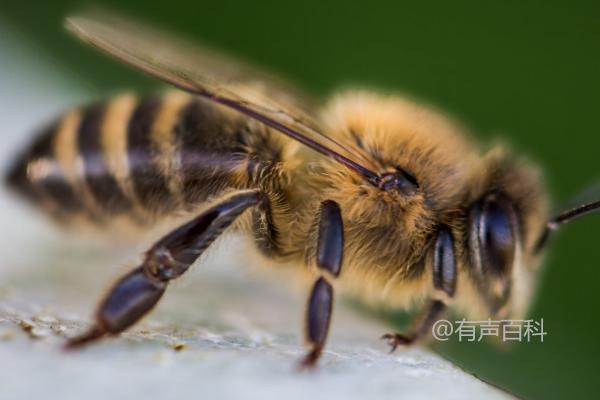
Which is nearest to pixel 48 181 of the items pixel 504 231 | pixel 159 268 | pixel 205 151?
pixel 205 151

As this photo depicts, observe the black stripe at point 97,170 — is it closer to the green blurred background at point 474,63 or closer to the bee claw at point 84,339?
the bee claw at point 84,339

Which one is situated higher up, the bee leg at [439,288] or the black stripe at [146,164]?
the black stripe at [146,164]

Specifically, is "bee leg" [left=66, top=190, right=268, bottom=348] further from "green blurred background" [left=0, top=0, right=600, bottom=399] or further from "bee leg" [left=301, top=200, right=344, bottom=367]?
"green blurred background" [left=0, top=0, right=600, bottom=399]

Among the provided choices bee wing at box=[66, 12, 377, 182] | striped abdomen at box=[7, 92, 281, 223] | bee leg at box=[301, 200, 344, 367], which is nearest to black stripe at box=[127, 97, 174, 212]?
striped abdomen at box=[7, 92, 281, 223]

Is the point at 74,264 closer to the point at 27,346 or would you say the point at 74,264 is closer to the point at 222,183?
the point at 222,183

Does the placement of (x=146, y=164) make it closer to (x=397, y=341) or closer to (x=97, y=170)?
(x=97, y=170)

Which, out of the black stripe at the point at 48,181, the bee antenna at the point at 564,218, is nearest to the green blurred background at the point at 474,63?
the bee antenna at the point at 564,218
